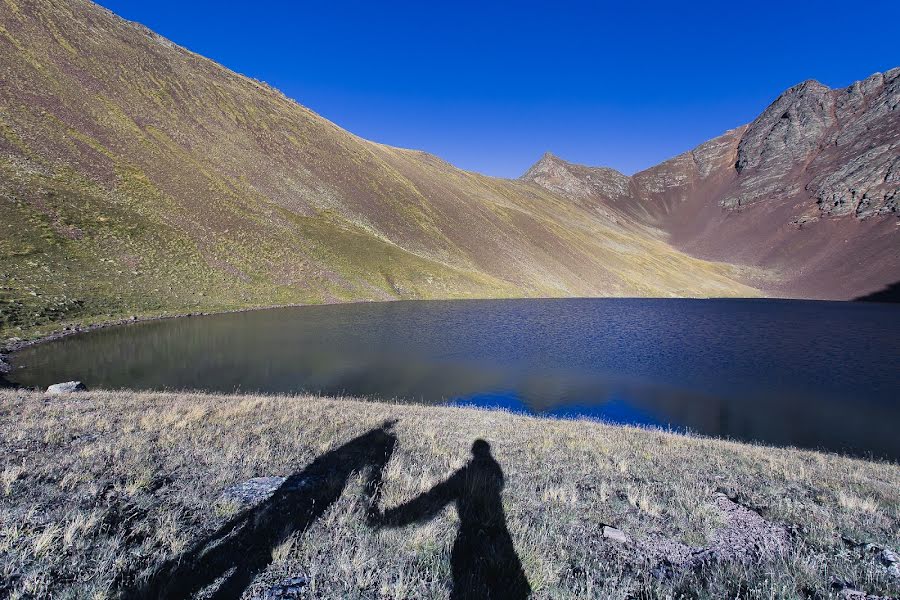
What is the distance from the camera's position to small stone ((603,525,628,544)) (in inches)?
236

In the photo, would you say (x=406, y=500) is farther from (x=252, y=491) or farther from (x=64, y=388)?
(x=64, y=388)

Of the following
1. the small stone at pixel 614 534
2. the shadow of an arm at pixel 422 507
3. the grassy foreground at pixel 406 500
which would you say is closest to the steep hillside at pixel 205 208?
the grassy foreground at pixel 406 500

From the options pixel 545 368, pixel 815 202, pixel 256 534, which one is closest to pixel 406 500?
pixel 256 534

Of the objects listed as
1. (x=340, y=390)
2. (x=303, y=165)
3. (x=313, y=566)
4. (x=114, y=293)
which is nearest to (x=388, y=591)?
(x=313, y=566)

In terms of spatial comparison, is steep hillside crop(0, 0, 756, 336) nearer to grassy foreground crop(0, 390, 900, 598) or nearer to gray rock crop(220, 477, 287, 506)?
grassy foreground crop(0, 390, 900, 598)

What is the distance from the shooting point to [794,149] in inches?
6900

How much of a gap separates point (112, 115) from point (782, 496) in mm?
92693

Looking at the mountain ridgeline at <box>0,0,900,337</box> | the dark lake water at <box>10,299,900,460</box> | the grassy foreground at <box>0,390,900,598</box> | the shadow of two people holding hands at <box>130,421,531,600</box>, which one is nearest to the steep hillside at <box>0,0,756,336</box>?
the mountain ridgeline at <box>0,0,900,337</box>

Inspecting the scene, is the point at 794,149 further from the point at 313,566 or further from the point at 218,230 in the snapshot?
the point at 313,566

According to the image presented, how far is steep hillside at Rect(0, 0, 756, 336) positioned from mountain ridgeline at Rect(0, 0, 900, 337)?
0.30 meters

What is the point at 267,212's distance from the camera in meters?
72.9

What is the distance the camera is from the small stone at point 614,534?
5.99 meters

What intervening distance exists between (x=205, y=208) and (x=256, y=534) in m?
70.8

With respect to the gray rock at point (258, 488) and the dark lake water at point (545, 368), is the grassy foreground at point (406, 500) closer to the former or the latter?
the gray rock at point (258, 488)
